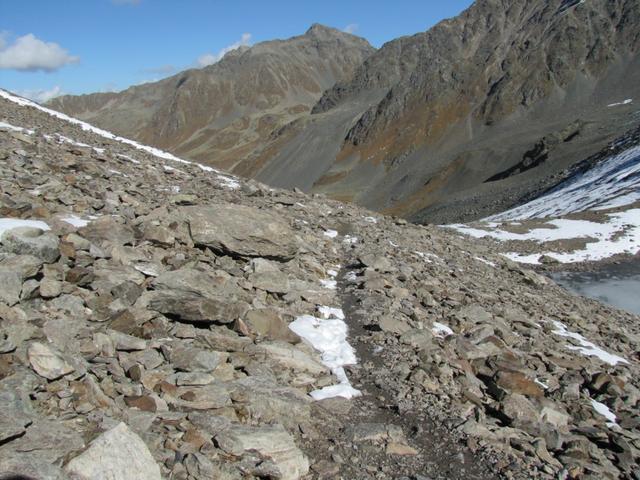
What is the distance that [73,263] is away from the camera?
9297mm

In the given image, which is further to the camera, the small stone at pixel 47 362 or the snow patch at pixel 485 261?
the snow patch at pixel 485 261

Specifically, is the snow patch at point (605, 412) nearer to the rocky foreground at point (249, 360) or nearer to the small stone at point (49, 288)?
the rocky foreground at point (249, 360)

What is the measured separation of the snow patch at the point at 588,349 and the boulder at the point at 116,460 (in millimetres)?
11939

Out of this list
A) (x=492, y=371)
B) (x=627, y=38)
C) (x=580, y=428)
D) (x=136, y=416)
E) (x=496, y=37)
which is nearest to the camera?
(x=136, y=416)

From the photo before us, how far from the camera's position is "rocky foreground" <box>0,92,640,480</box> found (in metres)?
6.17

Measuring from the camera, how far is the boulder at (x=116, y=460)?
5.02 metres

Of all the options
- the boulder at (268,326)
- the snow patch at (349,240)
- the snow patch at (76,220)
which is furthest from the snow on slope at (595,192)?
the snow patch at (76,220)

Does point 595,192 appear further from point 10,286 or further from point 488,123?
point 488,123

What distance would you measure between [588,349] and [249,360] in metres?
10.2

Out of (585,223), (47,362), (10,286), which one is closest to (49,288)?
(10,286)

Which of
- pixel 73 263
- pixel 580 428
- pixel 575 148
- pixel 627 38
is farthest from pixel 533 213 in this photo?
pixel 627 38

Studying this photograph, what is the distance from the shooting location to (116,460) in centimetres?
517

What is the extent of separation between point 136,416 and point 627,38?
155296 millimetres

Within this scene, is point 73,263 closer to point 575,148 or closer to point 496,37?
point 575,148
